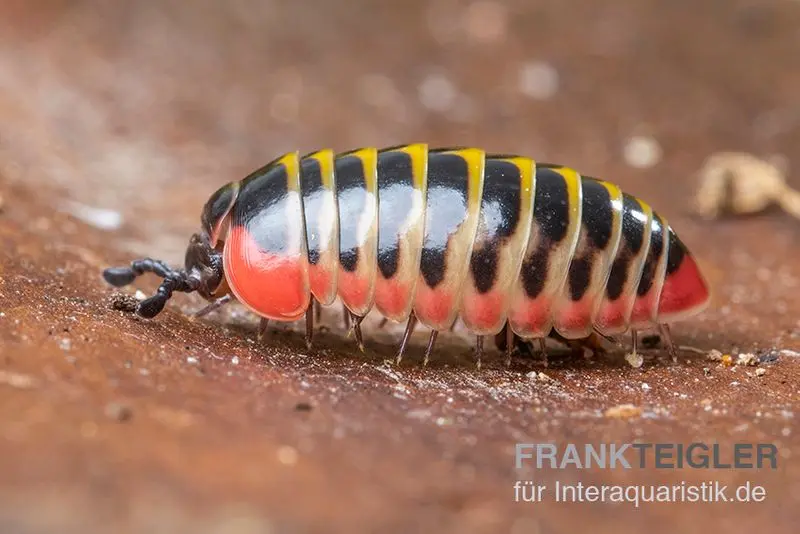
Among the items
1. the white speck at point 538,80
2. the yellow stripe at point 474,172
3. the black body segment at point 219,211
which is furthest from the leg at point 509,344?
the white speck at point 538,80

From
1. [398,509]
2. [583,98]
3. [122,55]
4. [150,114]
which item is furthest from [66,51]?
[398,509]

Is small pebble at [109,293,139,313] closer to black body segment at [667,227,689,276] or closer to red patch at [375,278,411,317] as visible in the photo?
red patch at [375,278,411,317]

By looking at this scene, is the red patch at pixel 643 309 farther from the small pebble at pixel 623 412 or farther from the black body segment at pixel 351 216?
the black body segment at pixel 351 216

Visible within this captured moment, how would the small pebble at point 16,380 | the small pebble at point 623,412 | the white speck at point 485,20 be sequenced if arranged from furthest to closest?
the white speck at point 485,20 < the small pebble at point 623,412 < the small pebble at point 16,380

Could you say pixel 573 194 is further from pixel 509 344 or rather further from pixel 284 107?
pixel 284 107

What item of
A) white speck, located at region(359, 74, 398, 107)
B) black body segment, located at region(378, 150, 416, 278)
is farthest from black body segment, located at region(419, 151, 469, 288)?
white speck, located at region(359, 74, 398, 107)

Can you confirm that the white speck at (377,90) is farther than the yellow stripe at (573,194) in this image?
Yes
